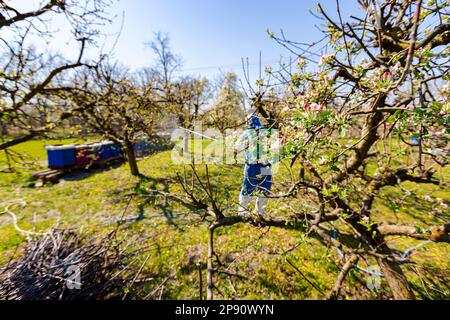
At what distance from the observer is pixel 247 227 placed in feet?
15.9

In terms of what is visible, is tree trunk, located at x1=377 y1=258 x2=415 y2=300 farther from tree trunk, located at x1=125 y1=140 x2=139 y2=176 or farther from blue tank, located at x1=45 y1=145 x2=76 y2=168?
blue tank, located at x1=45 y1=145 x2=76 y2=168

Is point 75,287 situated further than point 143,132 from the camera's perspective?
No

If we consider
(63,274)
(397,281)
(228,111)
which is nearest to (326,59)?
(397,281)

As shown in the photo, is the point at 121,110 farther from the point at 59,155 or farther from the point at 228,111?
the point at 228,111

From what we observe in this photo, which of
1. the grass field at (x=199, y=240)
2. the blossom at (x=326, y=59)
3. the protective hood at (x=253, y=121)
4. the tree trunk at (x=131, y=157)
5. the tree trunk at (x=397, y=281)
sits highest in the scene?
the blossom at (x=326, y=59)

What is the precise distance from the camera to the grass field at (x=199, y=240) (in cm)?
305

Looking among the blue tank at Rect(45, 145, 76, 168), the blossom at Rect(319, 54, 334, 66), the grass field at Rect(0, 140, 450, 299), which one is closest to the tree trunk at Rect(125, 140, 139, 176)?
the grass field at Rect(0, 140, 450, 299)

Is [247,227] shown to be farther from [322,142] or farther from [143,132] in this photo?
[143,132]

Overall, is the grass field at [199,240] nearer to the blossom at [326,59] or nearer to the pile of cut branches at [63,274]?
the pile of cut branches at [63,274]

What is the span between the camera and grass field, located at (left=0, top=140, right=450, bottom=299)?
305 centimetres

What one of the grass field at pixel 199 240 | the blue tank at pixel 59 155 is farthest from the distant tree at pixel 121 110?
the blue tank at pixel 59 155
